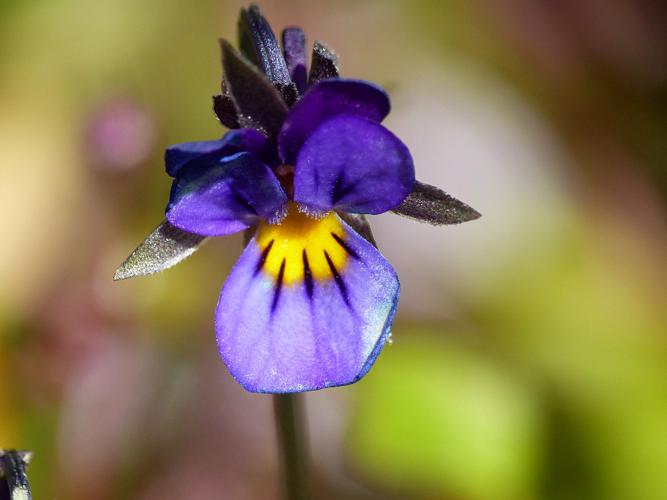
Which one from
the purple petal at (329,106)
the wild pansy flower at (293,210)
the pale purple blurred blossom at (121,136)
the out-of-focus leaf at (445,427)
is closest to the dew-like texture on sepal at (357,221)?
the wild pansy flower at (293,210)

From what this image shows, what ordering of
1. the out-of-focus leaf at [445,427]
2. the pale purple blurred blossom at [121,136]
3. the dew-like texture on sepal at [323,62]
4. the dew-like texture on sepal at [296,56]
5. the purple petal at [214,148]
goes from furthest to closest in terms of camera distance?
the pale purple blurred blossom at [121,136] → the out-of-focus leaf at [445,427] → the dew-like texture on sepal at [296,56] → the dew-like texture on sepal at [323,62] → the purple petal at [214,148]

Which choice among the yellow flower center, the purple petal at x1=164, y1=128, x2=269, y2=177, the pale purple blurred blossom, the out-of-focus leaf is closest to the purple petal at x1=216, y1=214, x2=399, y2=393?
the yellow flower center

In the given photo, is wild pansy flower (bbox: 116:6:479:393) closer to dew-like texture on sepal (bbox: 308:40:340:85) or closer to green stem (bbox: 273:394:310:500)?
dew-like texture on sepal (bbox: 308:40:340:85)

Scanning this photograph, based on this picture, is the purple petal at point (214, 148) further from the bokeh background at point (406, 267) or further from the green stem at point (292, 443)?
the bokeh background at point (406, 267)

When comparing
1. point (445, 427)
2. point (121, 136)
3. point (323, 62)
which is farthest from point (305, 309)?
point (121, 136)

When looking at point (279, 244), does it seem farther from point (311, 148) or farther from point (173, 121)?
point (173, 121)

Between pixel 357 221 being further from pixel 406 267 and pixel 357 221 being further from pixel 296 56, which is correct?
pixel 406 267

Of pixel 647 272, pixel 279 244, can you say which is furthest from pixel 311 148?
pixel 647 272
